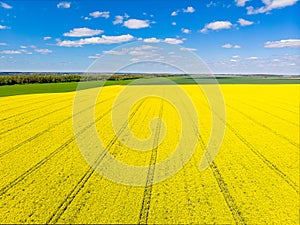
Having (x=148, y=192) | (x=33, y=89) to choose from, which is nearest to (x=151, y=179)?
(x=148, y=192)

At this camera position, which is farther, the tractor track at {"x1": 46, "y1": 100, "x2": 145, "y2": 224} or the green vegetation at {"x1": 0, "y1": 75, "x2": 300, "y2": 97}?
the green vegetation at {"x1": 0, "y1": 75, "x2": 300, "y2": 97}

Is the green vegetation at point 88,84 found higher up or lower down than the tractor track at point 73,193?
lower down

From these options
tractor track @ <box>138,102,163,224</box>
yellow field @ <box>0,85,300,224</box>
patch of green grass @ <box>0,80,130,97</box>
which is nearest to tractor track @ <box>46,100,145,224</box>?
yellow field @ <box>0,85,300,224</box>

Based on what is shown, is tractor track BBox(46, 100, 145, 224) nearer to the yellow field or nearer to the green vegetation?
the yellow field

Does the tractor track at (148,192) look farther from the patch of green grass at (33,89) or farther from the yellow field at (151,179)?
the patch of green grass at (33,89)

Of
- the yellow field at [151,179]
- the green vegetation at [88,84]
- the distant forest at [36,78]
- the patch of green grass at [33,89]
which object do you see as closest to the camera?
the yellow field at [151,179]

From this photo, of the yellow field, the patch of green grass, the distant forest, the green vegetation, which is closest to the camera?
the yellow field

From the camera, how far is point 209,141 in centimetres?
1285

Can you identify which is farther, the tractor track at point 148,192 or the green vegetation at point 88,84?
the green vegetation at point 88,84

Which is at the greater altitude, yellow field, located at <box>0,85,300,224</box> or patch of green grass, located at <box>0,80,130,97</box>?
yellow field, located at <box>0,85,300,224</box>

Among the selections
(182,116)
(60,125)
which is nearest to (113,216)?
(60,125)

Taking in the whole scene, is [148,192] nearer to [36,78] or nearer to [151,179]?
[151,179]

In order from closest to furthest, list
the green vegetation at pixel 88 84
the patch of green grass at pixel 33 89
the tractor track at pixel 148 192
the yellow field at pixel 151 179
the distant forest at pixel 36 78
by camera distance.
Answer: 1. the tractor track at pixel 148 192
2. the yellow field at pixel 151 179
3. the patch of green grass at pixel 33 89
4. the green vegetation at pixel 88 84
5. the distant forest at pixel 36 78

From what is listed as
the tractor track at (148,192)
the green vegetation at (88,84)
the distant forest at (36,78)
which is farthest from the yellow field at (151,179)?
the distant forest at (36,78)
